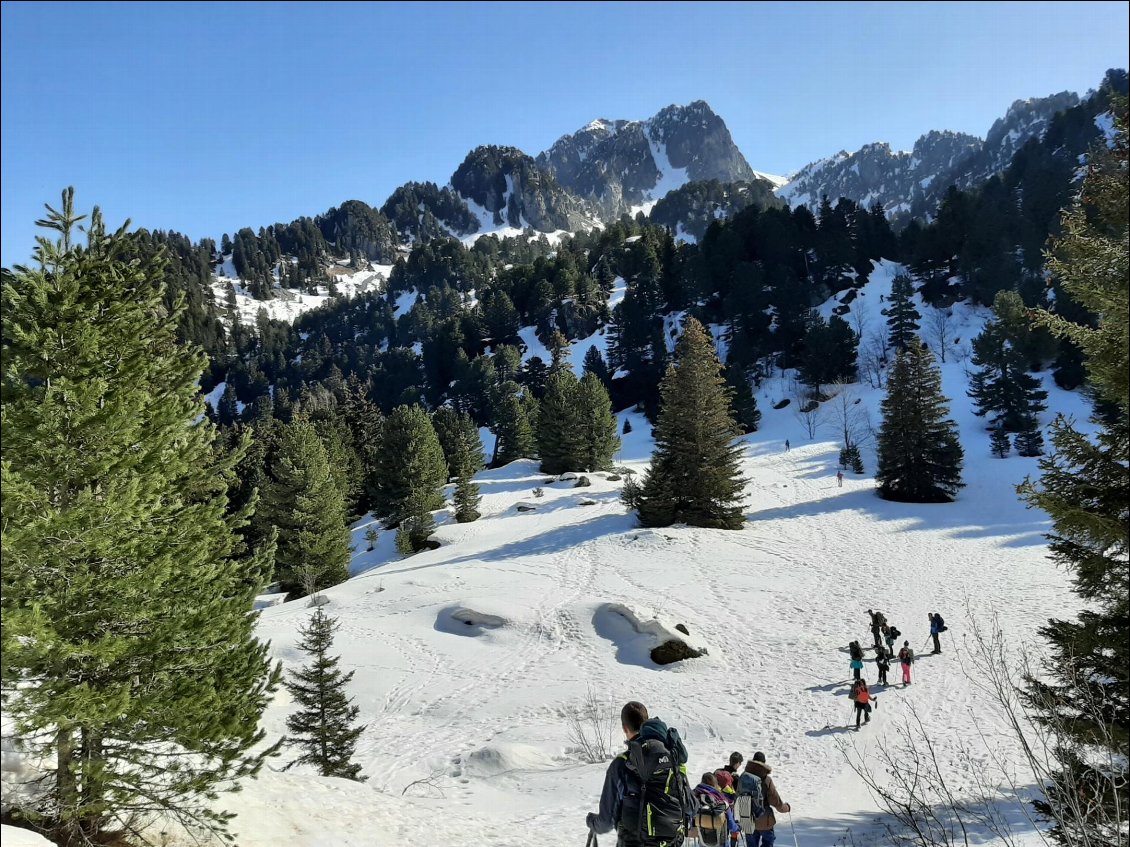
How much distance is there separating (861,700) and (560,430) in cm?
Answer: 3875

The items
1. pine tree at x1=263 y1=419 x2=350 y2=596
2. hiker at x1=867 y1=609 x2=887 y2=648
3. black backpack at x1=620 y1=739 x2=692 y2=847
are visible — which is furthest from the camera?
pine tree at x1=263 y1=419 x2=350 y2=596

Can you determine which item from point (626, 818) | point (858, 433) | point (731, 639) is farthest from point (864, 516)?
point (626, 818)

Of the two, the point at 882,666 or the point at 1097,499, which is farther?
the point at 882,666

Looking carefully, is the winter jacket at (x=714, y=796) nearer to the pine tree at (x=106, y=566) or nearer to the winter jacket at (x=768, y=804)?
the winter jacket at (x=768, y=804)

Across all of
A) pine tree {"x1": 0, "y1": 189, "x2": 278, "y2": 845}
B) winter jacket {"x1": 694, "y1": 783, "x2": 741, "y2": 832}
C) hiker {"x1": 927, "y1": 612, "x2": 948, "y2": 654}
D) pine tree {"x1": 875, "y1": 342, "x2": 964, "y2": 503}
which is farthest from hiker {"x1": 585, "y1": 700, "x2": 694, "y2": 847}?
pine tree {"x1": 875, "y1": 342, "x2": 964, "y2": 503}

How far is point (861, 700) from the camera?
1366 centimetres

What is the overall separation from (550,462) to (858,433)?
2804 centimetres

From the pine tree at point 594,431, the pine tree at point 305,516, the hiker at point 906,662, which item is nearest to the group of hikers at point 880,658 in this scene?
the hiker at point 906,662

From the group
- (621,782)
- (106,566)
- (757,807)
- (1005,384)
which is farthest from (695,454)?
(1005,384)

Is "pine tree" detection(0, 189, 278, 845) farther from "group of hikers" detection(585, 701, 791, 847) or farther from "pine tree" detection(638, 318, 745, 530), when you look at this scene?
"pine tree" detection(638, 318, 745, 530)

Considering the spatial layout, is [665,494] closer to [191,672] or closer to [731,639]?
[731,639]

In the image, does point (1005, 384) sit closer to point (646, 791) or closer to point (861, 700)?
point (861, 700)

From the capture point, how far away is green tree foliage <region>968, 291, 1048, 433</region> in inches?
1775

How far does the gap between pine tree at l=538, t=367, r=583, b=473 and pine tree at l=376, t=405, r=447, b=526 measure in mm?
11986
